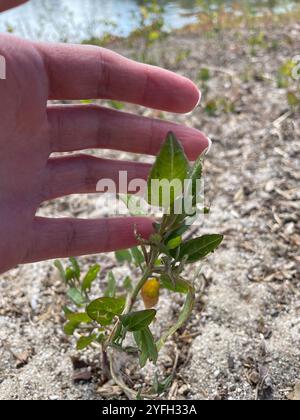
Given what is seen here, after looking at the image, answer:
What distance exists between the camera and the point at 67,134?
1.19 m

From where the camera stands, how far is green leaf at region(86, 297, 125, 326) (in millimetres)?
949

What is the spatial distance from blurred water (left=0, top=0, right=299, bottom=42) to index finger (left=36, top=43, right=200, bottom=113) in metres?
3.53

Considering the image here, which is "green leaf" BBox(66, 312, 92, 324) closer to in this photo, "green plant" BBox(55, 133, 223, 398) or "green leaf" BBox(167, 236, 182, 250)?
"green plant" BBox(55, 133, 223, 398)

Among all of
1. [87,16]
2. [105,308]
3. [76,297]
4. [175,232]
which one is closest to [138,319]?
[105,308]

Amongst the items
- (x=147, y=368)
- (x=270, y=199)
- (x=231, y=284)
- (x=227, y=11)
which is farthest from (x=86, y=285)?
(x=227, y=11)

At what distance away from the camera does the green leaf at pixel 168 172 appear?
0.76 metres

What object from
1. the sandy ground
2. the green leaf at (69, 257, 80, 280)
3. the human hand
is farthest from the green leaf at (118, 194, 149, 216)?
the sandy ground

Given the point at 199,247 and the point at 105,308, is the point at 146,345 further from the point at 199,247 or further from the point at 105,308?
the point at 199,247

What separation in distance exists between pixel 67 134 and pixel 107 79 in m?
0.15

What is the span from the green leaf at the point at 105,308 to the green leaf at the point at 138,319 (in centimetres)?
2

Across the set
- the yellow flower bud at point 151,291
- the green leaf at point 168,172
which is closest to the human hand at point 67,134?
the yellow flower bud at point 151,291

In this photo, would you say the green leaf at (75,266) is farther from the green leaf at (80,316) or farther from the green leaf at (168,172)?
the green leaf at (168,172)

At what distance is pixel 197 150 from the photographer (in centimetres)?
124

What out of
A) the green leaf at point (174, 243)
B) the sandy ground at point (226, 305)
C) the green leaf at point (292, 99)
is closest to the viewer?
the green leaf at point (174, 243)
